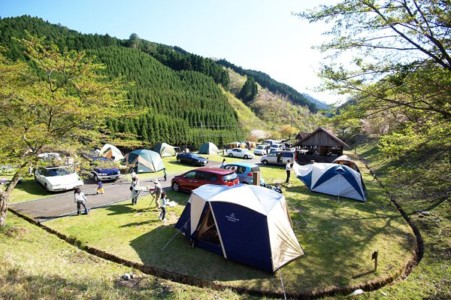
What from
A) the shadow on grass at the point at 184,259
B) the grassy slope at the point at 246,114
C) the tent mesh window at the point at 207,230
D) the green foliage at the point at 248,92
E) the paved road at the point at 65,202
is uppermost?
the green foliage at the point at 248,92

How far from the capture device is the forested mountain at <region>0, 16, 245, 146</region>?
42.2 metres

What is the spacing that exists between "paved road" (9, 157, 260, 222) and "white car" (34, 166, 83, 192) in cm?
42

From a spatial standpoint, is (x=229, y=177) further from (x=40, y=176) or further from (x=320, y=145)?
(x=320, y=145)

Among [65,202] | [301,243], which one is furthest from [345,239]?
[65,202]

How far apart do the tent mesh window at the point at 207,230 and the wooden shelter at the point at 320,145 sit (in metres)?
20.3

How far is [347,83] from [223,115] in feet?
179

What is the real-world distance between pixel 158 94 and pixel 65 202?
42845mm

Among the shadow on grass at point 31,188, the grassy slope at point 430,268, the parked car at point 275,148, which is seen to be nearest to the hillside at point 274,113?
the parked car at point 275,148

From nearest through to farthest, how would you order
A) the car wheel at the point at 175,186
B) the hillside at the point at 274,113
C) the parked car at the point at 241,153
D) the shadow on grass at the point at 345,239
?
the shadow on grass at the point at 345,239 < the car wheel at the point at 175,186 < the parked car at the point at 241,153 < the hillside at the point at 274,113

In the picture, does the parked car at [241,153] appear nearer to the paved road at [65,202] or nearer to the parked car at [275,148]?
the parked car at [275,148]

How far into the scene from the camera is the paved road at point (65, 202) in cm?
1190

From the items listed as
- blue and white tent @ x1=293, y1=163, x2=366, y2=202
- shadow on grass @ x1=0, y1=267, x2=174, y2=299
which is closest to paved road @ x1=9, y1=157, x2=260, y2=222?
shadow on grass @ x1=0, y1=267, x2=174, y2=299

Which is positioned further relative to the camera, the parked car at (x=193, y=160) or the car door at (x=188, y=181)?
the parked car at (x=193, y=160)

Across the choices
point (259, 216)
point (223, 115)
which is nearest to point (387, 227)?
point (259, 216)
